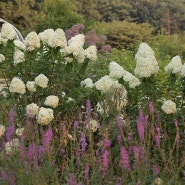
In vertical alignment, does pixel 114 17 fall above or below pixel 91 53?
below

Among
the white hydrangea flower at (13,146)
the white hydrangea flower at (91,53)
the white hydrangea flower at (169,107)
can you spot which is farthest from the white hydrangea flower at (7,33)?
the white hydrangea flower at (169,107)

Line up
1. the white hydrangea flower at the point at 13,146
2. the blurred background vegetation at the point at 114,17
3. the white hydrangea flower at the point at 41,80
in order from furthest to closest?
1. the blurred background vegetation at the point at 114,17
2. the white hydrangea flower at the point at 41,80
3. the white hydrangea flower at the point at 13,146

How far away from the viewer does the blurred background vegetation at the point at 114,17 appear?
63.8 ft

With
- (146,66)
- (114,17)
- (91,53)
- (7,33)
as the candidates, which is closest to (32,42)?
(7,33)

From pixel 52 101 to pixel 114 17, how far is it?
31957mm

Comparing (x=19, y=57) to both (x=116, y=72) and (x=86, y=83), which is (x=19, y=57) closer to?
(x=86, y=83)

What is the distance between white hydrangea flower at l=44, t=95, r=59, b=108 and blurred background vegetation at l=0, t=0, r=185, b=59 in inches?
276

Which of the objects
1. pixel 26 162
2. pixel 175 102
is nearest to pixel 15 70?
pixel 175 102

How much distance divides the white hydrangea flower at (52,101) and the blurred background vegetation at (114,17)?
701 cm

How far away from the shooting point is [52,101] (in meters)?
4.15

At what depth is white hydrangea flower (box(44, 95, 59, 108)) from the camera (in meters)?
4.15

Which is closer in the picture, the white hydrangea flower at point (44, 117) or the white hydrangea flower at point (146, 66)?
the white hydrangea flower at point (44, 117)

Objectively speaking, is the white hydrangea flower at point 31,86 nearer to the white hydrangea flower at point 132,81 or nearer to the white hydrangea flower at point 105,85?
the white hydrangea flower at point 105,85

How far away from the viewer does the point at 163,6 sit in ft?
125
